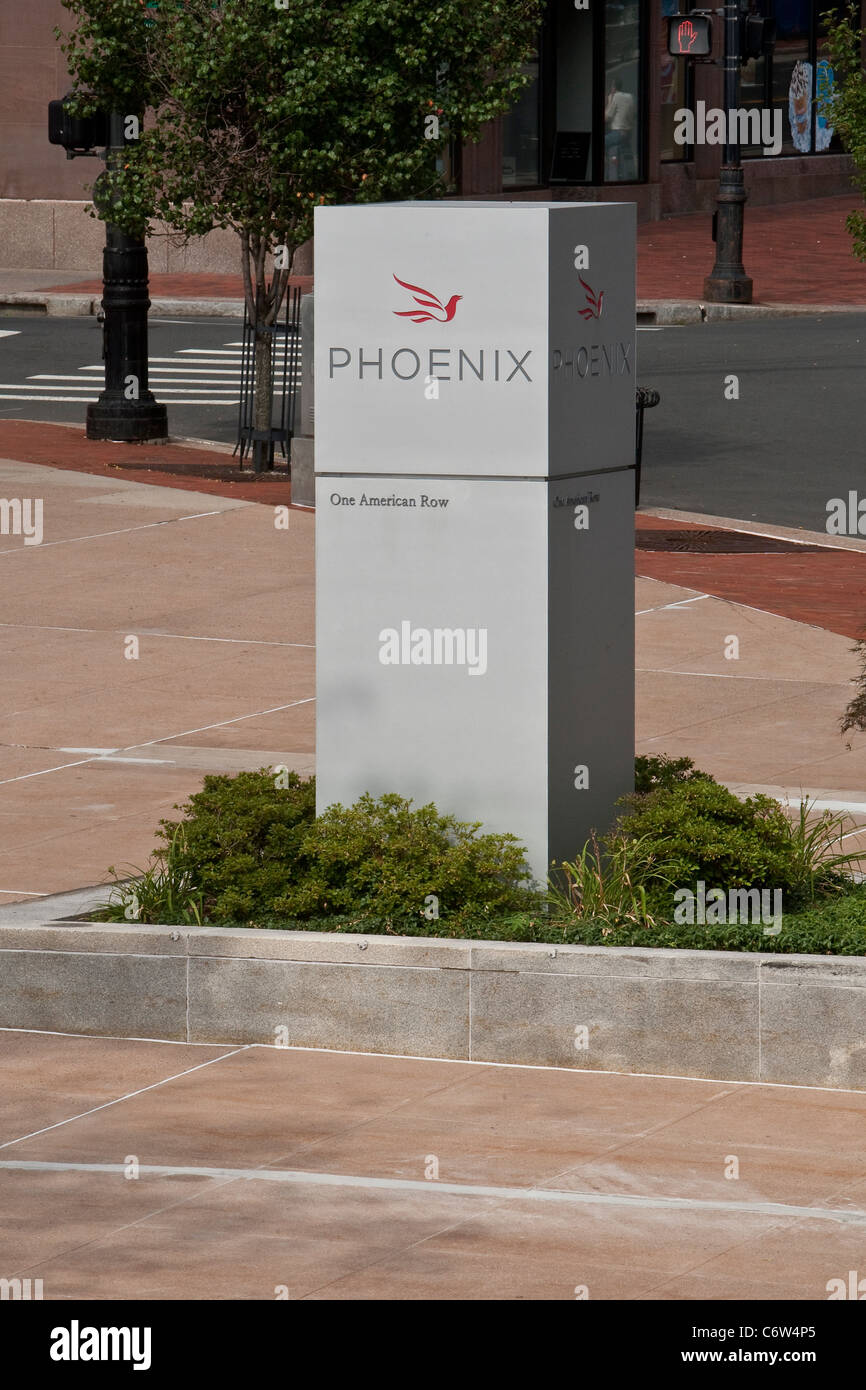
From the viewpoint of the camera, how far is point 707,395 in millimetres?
23812

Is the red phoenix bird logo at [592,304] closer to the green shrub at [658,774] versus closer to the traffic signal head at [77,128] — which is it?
the green shrub at [658,774]

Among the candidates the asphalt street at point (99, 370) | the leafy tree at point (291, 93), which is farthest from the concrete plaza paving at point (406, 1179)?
the asphalt street at point (99, 370)

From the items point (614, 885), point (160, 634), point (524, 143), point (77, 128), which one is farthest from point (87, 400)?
point (524, 143)

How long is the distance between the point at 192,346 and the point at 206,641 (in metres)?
15.5

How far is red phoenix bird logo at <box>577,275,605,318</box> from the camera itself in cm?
773

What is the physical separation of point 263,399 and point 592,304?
11.8 metres

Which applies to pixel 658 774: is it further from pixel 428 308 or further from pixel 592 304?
pixel 428 308

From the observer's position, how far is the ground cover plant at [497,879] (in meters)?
7.38

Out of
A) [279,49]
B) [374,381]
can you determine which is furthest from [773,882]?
[279,49]

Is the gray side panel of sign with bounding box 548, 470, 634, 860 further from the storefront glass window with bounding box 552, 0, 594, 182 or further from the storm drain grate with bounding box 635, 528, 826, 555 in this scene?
the storefront glass window with bounding box 552, 0, 594, 182

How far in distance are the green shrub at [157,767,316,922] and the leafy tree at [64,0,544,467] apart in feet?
33.0

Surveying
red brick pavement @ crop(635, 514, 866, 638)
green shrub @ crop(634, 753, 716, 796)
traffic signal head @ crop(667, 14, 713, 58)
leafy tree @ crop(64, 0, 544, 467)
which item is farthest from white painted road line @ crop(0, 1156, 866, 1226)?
traffic signal head @ crop(667, 14, 713, 58)
